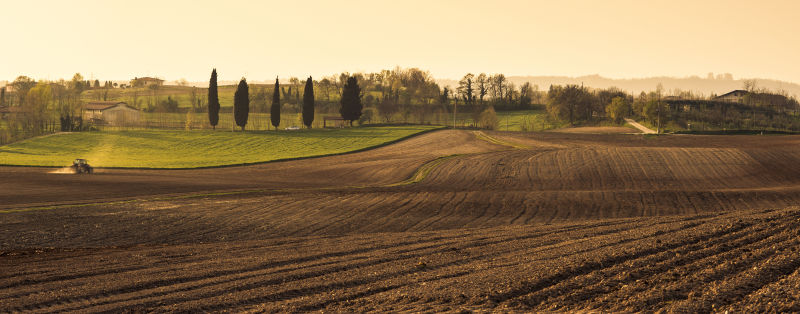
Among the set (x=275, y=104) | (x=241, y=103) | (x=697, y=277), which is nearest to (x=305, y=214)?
(x=697, y=277)

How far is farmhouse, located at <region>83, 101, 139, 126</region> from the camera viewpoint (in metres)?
123

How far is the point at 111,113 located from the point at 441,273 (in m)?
122

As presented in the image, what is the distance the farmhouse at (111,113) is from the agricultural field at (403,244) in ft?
251

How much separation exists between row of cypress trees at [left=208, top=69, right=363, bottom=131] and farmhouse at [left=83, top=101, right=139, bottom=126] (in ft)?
76.0

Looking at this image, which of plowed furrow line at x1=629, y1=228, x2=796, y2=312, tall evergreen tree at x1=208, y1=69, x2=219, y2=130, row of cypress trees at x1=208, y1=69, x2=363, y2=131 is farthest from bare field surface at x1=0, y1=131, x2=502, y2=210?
tall evergreen tree at x1=208, y1=69, x2=219, y2=130

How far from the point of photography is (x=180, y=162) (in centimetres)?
7488

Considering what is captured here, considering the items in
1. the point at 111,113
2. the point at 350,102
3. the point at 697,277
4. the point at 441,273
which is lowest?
the point at 441,273

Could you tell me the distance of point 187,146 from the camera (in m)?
93.8

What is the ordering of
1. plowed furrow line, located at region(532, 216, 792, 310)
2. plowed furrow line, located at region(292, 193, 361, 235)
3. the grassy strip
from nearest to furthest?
plowed furrow line, located at region(532, 216, 792, 310), plowed furrow line, located at region(292, 193, 361, 235), the grassy strip

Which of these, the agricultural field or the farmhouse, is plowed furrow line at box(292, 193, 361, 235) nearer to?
the agricultural field

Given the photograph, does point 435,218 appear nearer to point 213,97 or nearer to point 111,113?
point 213,97

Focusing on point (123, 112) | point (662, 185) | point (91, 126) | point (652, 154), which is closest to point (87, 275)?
point (662, 185)

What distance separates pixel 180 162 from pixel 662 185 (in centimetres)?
5168

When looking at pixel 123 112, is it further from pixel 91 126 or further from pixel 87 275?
pixel 87 275
